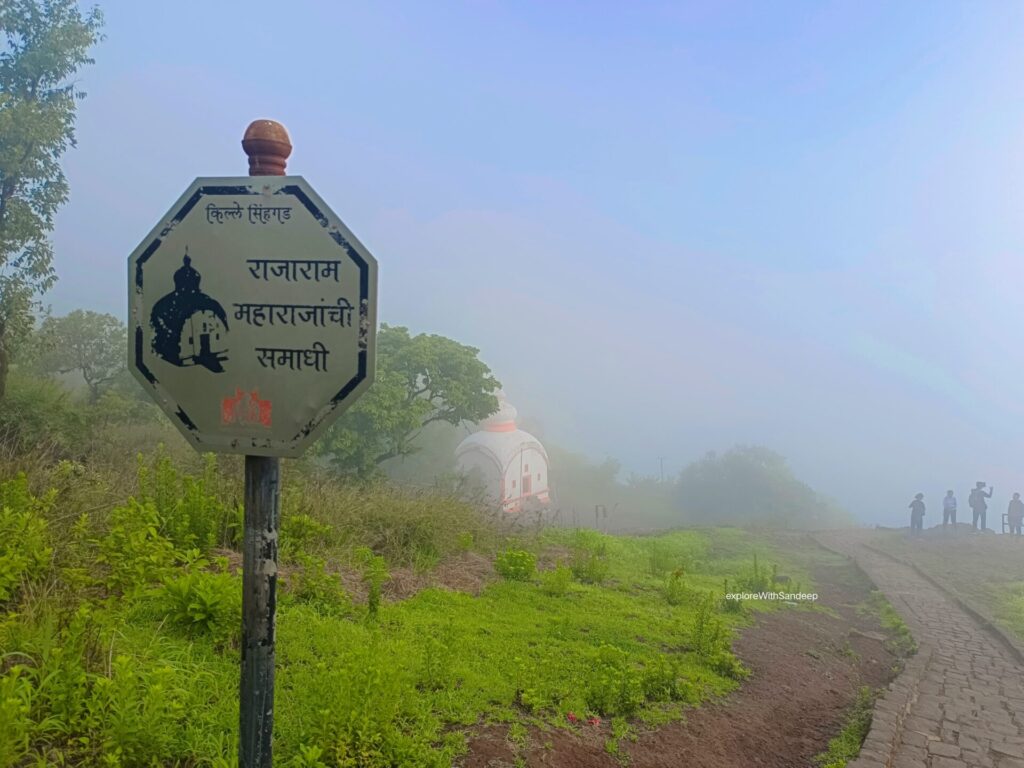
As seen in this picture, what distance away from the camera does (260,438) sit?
1.85 m

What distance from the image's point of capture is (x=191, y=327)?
74.9 inches

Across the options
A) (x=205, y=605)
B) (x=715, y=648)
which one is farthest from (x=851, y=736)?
(x=205, y=605)

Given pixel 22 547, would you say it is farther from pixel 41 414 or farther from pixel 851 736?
pixel 41 414

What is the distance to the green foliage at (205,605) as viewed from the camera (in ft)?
12.6

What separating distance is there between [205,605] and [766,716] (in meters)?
3.98

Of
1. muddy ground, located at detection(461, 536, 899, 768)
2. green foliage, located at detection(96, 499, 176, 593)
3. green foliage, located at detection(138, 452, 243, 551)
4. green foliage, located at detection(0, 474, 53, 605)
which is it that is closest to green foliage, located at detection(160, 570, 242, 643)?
green foliage, located at detection(96, 499, 176, 593)

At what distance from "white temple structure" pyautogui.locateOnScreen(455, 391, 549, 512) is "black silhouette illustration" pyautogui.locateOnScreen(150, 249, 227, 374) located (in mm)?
27035

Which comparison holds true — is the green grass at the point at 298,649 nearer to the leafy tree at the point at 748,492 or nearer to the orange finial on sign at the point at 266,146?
the orange finial on sign at the point at 266,146

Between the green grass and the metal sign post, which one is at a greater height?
the metal sign post

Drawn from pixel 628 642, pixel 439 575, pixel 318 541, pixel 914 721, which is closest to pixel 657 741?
pixel 628 642

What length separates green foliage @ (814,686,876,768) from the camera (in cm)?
435

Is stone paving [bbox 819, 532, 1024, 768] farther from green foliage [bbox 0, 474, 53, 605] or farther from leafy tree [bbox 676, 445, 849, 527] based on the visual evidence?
leafy tree [bbox 676, 445, 849, 527]

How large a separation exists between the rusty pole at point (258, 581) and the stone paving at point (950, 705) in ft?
13.1

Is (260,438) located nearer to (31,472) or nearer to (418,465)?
(31,472)
